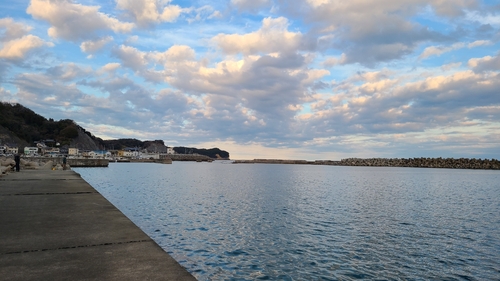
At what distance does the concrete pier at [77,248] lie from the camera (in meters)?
5.03

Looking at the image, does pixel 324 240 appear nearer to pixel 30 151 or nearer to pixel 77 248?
pixel 77 248

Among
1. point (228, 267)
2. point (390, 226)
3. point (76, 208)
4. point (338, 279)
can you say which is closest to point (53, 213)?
point (76, 208)

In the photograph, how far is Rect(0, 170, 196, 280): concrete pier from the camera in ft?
16.5

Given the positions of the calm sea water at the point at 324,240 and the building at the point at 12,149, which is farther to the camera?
the building at the point at 12,149

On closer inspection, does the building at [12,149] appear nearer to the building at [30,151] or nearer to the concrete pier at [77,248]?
the building at [30,151]

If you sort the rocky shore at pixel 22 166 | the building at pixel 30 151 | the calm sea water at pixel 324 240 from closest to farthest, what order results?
1. the calm sea water at pixel 324 240
2. the rocky shore at pixel 22 166
3. the building at pixel 30 151

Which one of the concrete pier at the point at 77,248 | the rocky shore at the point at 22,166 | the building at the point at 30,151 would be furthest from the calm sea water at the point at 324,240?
the building at the point at 30,151

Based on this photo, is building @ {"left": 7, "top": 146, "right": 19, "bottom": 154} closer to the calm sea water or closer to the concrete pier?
the calm sea water

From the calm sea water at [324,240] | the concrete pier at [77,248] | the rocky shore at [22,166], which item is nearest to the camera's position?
the concrete pier at [77,248]

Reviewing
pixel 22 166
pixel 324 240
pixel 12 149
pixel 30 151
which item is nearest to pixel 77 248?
pixel 324 240

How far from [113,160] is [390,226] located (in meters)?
197

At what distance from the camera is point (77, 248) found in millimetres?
6465

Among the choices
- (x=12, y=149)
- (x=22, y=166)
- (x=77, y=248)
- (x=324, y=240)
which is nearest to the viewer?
(x=77, y=248)

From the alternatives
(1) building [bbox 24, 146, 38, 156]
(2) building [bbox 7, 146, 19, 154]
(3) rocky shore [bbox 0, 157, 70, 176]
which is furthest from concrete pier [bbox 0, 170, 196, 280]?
(2) building [bbox 7, 146, 19, 154]
